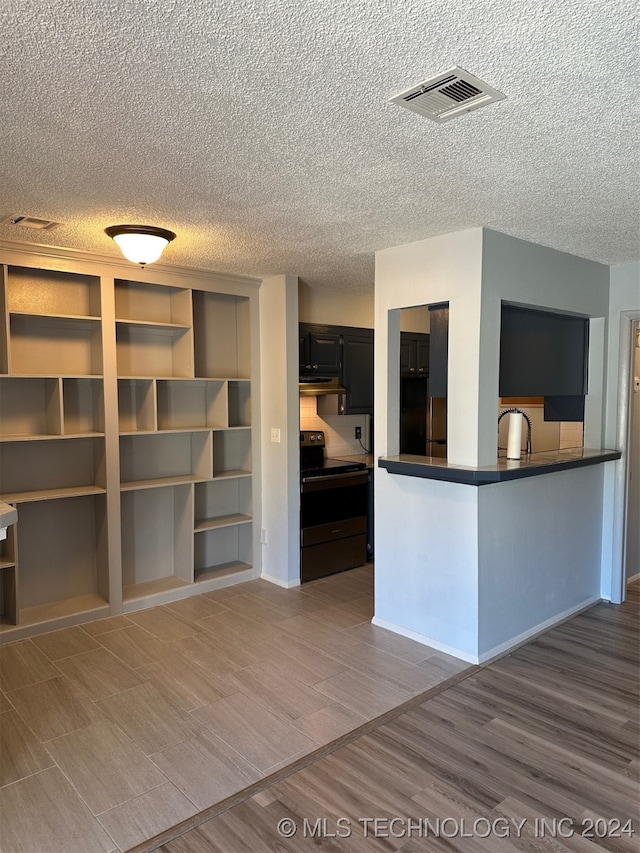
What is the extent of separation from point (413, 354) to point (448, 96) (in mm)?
3879

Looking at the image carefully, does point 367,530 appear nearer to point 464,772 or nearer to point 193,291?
point 193,291

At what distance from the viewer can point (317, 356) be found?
497cm

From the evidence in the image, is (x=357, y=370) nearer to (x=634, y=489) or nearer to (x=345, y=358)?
(x=345, y=358)

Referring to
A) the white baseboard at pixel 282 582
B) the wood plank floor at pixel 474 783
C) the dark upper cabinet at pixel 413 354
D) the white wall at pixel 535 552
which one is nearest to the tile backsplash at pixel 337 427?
the dark upper cabinet at pixel 413 354

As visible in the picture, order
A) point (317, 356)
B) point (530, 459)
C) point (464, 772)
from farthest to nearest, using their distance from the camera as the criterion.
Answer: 1. point (317, 356)
2. point (530, 459)
3. point (464, 772)

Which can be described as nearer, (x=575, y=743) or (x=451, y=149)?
(x=451, y=149)

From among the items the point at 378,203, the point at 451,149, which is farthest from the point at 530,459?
the point at 451,149

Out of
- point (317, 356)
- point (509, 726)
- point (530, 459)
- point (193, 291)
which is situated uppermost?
point (193, 291)

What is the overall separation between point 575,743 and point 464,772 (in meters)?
0.58

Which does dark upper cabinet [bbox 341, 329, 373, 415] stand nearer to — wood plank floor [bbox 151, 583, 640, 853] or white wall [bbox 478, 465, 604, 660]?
white wall [bbox 478, 465, 604, 660]

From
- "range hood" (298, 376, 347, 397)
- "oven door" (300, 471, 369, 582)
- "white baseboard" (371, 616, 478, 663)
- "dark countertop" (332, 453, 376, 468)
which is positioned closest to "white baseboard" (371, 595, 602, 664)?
"white baseboard" (371, 616, 478, 663)

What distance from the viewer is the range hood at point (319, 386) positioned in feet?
16.2

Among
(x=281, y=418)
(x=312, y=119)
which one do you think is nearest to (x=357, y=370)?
(x=281, y=418)

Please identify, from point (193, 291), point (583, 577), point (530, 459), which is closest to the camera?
point (530, 459)
